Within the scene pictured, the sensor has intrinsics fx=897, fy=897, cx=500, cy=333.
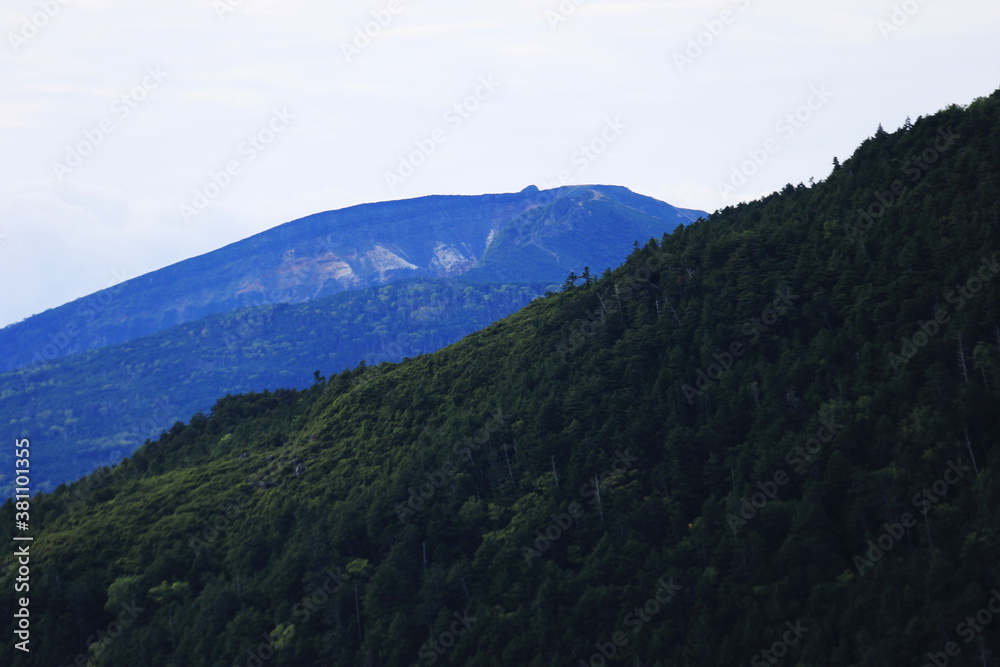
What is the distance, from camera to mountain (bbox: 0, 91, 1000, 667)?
79.8m

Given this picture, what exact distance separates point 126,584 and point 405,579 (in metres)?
39.4

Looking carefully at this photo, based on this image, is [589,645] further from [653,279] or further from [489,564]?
[653,279]

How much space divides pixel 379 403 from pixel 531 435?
113 ft

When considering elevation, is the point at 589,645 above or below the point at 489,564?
below

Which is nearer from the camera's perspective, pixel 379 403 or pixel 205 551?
Result: pixel 205 551

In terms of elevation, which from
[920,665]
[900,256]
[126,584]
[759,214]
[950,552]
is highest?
[759,214]

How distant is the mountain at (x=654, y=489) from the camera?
7981 cm

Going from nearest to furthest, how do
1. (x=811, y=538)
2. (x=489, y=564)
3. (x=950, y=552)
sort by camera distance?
1. (x=950, y=552)
2. (x=811, y=538)
3. (x=489, y=564)

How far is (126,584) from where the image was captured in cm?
11469

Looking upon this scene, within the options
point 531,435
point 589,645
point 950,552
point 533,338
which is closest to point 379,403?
point 533,338

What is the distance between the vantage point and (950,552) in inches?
2943

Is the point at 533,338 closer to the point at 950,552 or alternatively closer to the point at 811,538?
the point at 811,538

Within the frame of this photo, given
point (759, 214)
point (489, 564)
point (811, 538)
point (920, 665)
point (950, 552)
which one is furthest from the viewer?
point (759, 214)

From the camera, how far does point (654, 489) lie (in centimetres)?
9738
